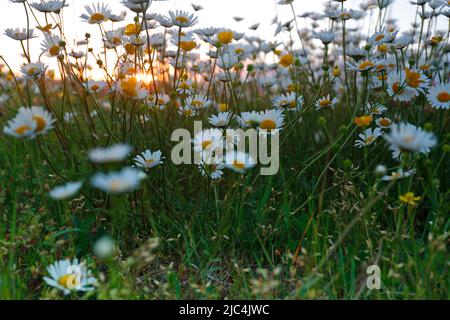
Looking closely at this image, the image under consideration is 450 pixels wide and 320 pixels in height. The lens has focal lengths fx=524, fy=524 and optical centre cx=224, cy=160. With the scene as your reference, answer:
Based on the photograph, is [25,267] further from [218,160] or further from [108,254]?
[218,160]

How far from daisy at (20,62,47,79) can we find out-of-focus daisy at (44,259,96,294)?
851 mm

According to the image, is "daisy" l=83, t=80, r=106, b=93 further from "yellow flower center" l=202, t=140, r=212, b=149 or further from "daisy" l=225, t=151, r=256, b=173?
"daisy" l=225, t=151, r=256, b=173

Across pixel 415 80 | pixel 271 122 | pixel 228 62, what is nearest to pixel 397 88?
pixel 415 80

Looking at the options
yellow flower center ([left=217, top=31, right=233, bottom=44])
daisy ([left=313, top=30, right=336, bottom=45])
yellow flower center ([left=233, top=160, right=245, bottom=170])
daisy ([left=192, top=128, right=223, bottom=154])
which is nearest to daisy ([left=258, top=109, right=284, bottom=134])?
daisy ([left=192, top=128, right=223, bottom=154])

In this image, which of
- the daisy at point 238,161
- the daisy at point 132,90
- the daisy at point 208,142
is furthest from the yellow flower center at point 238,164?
the daisy at point 132,90

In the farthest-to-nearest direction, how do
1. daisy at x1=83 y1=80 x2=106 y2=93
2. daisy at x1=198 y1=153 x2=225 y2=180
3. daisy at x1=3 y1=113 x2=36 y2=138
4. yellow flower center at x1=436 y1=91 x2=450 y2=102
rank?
daisy at x1=83 y1=80 x2=106 y2=93
yellow flower center at x1=436 y1=91 x2=450 y2=102
daisy at x1=198 y1=153 x2=225 y2=180
daisy at x1=3 y1=113 x2=36 y2=138

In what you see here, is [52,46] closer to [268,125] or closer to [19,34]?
[19,34]

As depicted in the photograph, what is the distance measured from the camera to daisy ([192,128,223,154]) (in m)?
1.76

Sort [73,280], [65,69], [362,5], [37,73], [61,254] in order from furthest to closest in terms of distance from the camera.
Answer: [362,5], [65,69], [37,73], [61,254], [73,280]

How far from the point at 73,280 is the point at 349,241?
0.94m

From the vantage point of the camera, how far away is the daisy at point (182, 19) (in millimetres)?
2111

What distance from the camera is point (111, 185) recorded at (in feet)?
4.22

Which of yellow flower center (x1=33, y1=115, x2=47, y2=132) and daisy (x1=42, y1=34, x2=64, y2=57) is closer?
yellow flower center (x1=33, y1=115, x2=47, y2=132)

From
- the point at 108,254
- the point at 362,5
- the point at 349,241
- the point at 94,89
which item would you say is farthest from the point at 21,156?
the point at 362,5
